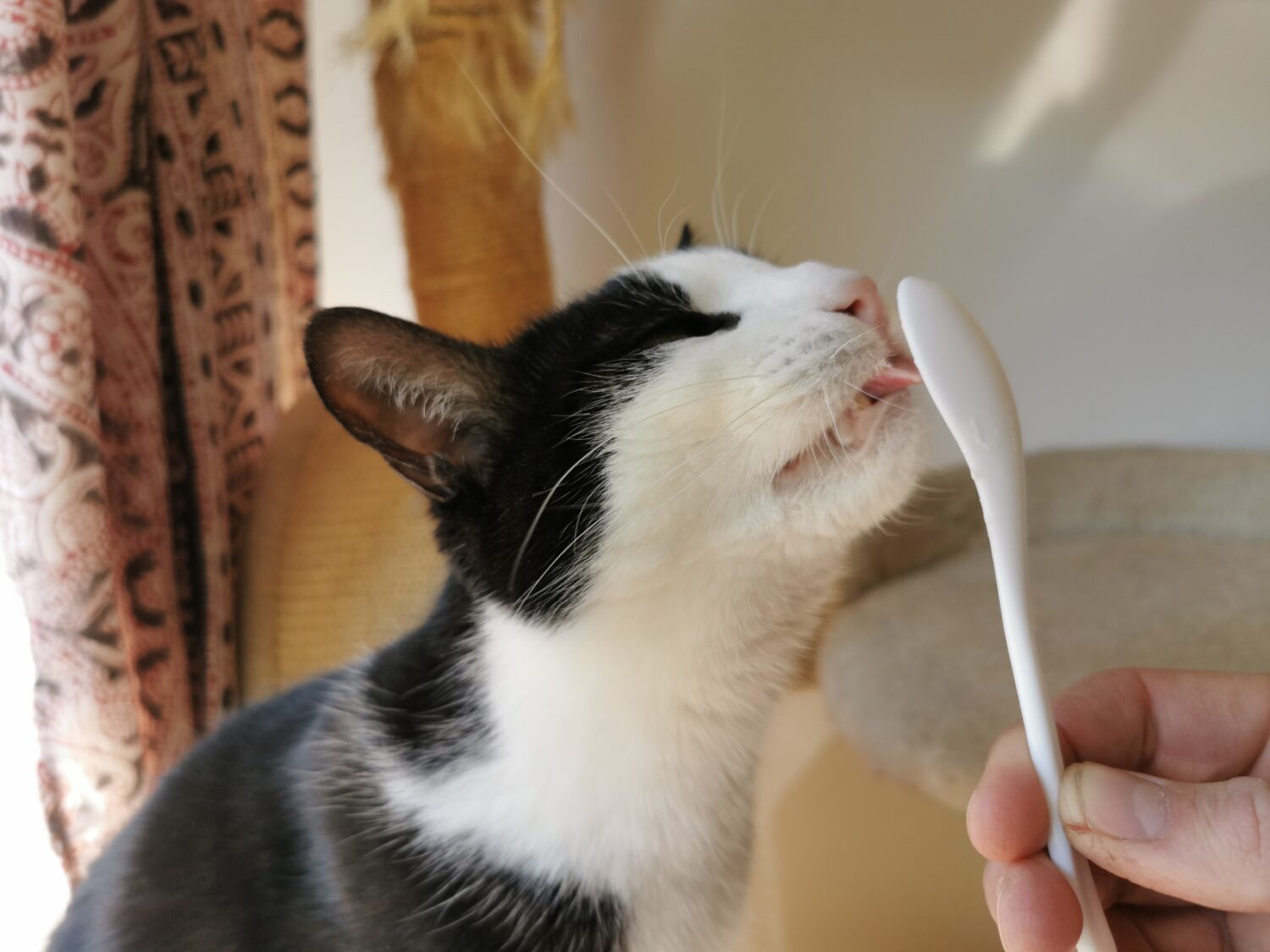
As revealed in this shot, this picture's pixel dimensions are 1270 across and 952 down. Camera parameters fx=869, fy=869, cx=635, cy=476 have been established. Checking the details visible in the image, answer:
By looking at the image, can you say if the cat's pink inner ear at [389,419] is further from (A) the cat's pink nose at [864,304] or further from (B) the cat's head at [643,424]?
(A) the cat's pink nose at [864,304]

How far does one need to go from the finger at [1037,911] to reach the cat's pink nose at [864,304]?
0.31 meters

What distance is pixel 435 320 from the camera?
1031mm

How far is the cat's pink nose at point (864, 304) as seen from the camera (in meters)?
0.49

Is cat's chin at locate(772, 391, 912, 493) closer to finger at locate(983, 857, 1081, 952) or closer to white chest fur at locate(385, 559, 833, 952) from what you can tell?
white chest fur at locate(385, 559, 833, 952)

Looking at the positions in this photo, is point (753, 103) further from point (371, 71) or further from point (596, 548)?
point (596, 548)

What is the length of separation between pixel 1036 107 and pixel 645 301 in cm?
107

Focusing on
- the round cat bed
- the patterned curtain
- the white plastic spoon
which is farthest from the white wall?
the white plastic spoon

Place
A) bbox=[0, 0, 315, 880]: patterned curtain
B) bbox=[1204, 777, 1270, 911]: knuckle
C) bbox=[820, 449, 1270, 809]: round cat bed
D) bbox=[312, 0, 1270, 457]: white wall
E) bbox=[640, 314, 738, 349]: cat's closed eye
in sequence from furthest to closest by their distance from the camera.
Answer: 1. bbox=[312, 0, 1270, 457]: white wall
2. bbox=[820, 449, 1270, 809]: round cat bed
3. bbox=[0, 0, 315, 880]: patterned curtain
4. bbox=[640, 314, 738, 349]: cat's closed eye
5. bbox=[1204, 777, 1270, 911]: knuckle

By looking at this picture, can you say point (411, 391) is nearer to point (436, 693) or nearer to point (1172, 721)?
Result: point (436, 693)

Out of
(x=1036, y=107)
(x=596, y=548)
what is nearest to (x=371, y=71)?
(x=596, y=548)

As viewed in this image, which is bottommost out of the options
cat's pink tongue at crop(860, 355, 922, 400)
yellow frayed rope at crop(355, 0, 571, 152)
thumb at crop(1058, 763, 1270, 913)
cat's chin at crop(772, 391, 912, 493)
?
thumb at crop(1058, 763, 1270, 913)

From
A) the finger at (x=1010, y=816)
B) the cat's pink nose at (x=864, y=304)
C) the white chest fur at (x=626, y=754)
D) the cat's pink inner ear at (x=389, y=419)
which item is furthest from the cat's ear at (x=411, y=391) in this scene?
the finger at (x=1010, y=816)

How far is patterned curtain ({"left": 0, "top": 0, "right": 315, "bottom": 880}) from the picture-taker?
0.68 meters

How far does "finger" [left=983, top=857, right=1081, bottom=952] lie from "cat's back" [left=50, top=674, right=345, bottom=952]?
0.41 m
